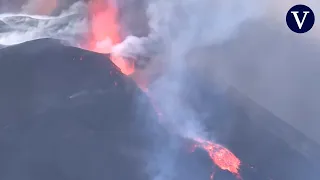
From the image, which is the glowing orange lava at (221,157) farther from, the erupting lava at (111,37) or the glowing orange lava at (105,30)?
the glowing orange lava at (105,30)

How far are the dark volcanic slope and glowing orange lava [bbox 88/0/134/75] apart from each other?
24.5 inches

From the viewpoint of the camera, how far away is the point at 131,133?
27297mm

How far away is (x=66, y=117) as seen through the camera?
1101 inches

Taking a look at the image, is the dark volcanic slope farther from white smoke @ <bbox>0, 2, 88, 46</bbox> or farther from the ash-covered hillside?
white smoke @ <bbox>0, 2, 88, 46</bbox>

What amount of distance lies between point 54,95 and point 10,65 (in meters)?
3.10

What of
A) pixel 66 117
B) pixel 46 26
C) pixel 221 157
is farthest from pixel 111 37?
pixel 221 157

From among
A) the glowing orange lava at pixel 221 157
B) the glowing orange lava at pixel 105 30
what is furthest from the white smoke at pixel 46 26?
the glowing orange lava at pixel 221 157

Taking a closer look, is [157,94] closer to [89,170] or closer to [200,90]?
[200,90]

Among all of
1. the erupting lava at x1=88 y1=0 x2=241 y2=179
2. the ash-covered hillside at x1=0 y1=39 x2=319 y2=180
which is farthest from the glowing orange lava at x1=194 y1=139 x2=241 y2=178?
the ash-covered hillside at x1=0 y1=39 x2=319 y2=180

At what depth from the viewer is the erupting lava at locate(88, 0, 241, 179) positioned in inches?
1130

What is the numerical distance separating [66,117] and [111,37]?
5.07m

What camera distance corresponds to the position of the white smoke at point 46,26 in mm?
28859

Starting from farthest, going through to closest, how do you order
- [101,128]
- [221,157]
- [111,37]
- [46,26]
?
[46,26] → [111,37] → [221,157] → [101,128]

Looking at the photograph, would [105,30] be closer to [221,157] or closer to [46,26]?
[46,26]
